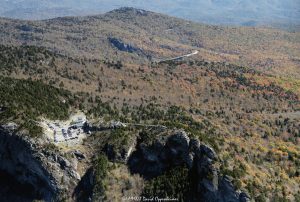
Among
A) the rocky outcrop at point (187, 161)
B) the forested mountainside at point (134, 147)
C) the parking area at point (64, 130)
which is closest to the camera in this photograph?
the rocky outcrop at point (187, 161)

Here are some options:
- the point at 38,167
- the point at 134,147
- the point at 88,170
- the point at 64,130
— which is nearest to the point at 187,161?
the point at 134,147

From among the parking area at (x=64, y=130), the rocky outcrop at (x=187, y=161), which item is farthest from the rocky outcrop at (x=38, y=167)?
the rocky outcrop at (x=187, y=161)

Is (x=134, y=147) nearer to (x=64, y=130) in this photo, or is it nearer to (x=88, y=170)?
(x=88, y=170)

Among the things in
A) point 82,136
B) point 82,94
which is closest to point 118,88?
point 82,94

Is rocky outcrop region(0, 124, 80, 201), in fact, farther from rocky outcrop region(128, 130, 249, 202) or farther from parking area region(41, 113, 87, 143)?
rocky outcrop region(128, 130, 249, 202)

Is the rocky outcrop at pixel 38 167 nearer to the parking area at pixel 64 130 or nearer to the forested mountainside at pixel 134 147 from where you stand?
the forested mountainside at pixel 134 147

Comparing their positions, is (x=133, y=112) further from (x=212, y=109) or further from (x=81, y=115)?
(x=212, y=109)
